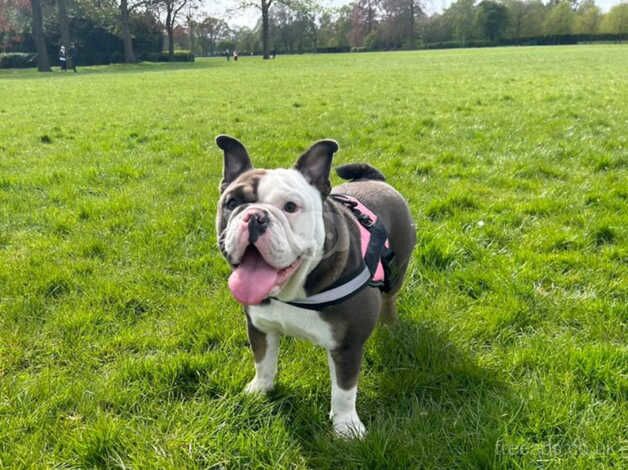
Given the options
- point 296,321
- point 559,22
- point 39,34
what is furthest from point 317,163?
point 559,22

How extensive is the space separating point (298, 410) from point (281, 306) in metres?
0.68

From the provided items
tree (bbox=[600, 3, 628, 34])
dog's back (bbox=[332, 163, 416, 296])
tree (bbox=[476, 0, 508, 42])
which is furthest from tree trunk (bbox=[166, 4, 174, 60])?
tree (bbox=[600, 3, 628, 34])

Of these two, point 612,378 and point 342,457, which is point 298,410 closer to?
point 342,457

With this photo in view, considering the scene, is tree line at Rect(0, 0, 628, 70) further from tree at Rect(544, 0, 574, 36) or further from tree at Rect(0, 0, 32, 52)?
tree at Rect(0, 0, 32, 52)

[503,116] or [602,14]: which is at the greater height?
[602,14]

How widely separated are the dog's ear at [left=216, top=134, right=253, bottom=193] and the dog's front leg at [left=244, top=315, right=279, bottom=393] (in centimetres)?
79

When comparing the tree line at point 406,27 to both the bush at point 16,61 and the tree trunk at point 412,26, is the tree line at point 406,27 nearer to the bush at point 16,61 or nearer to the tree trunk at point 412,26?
the tree trunk at point 412,26

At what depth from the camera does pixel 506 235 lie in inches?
187

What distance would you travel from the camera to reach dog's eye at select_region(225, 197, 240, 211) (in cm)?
224

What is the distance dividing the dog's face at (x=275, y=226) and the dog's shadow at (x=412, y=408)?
776 millimetres

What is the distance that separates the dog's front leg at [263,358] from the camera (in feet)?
9.05

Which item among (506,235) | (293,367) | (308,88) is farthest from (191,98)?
(293,367)

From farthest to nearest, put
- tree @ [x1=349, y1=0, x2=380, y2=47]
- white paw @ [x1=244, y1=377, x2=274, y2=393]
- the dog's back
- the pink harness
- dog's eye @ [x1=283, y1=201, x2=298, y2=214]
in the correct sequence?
tree @ [x1=349, y1=0, x2=380, y2=47] < the dog's back < white paw @ [x1=244, y1=377, x2=274, y2=393] < the pink harness < dog's eye @ [x1=283, y1=201, x2=298, y2=214]

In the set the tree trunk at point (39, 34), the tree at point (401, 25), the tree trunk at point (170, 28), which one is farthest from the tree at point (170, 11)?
the tree at point (401, 25)
